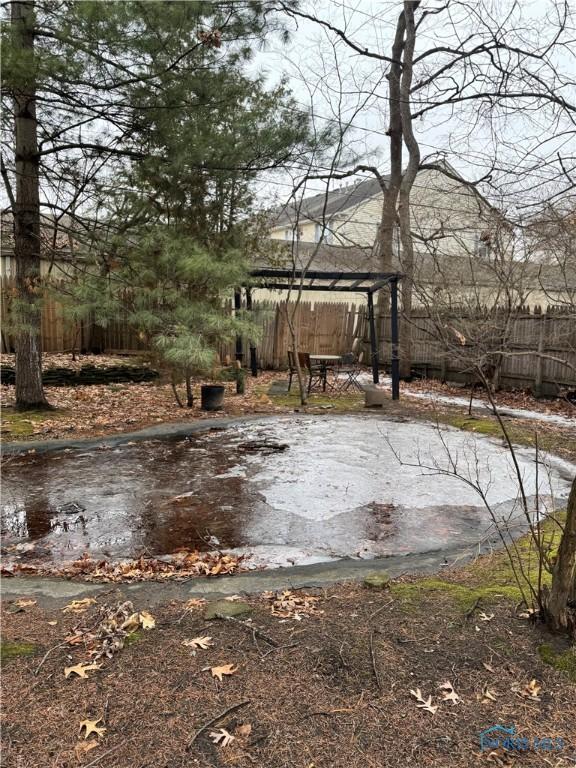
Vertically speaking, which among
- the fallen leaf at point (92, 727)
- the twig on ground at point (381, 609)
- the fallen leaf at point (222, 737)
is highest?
the fallen leaf at point (92, 727)

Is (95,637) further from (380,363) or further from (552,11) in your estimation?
(380,363)

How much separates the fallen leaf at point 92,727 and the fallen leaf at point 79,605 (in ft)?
2.81

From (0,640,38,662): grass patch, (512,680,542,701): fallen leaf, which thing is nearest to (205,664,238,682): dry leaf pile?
(0,640,38,662): grass patch

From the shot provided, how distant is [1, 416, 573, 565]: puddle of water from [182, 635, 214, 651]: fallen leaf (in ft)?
3.70

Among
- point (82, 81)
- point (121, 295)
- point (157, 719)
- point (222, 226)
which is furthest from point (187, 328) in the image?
point (157, 719)

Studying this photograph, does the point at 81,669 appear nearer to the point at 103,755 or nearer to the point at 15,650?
the point at 15,650

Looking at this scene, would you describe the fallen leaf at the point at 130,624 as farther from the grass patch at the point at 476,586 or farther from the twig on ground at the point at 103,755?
the grass patch at the point at 476,586

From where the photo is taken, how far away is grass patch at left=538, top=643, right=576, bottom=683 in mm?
2105

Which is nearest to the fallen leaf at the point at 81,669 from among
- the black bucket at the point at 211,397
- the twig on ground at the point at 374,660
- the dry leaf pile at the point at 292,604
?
the dry leaf pile at the point at 292,604

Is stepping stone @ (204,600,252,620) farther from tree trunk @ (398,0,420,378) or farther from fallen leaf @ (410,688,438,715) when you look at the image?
tree trunk @ (398,0,420,378)

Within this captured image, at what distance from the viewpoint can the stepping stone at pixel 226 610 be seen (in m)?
2.56

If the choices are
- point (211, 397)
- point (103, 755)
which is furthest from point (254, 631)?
point (211, 397)

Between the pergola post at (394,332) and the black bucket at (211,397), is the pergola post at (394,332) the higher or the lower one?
the higher one

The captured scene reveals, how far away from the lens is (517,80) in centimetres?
482
